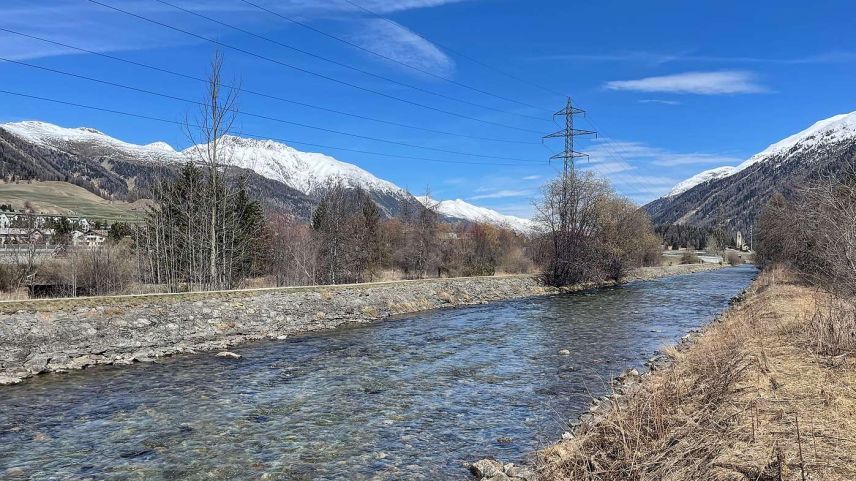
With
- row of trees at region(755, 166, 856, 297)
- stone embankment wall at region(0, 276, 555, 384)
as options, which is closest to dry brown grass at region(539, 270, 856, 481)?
row of trees at region(755, 166, 856, 297)

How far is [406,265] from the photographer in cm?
5719

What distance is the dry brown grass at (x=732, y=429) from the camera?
5.45m

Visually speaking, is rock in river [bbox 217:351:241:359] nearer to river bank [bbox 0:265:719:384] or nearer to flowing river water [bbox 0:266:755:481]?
flowing river water [bbox 0:266:755:481]

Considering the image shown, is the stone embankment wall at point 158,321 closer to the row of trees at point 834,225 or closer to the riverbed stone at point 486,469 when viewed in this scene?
the riverbed stone at point 486,469

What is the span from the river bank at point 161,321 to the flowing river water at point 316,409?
5.17 feet

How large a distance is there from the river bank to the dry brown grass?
16.1m

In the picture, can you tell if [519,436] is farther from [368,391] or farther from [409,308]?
[409,308]

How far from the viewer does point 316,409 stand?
39.3ft

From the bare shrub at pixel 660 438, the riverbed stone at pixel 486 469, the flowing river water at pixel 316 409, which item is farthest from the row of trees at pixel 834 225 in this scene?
the riverbed stone at pixel 486 469

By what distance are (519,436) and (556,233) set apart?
154ft

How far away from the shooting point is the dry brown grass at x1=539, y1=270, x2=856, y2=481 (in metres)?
5.45

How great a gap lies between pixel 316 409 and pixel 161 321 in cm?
1233

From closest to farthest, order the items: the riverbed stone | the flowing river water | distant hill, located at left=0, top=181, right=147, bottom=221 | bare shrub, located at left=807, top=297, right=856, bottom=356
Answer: the riverbed stone → the flowing river water → bare shrub, located at left=807, top=297, right=856, bottom=356 → distant hill, located at left=0, top=181, right=147, bottom=221

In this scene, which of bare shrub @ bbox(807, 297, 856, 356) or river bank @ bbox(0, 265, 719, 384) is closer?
bare shrub @ bbox(807, 297, 856, 356)
